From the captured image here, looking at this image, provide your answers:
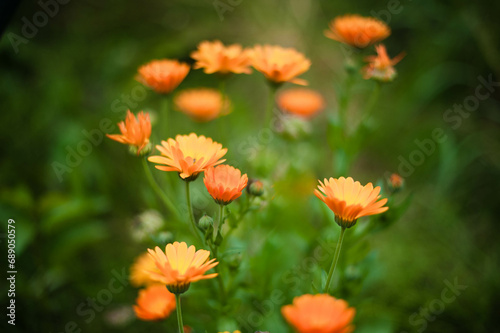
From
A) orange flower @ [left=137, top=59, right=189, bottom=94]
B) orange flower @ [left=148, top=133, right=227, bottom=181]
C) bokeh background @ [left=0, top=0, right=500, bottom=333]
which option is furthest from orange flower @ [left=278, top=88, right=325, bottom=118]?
orange flower @ [left=148, top=133, right=227, bottom=181]

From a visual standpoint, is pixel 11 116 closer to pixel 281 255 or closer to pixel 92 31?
pixel 92 31

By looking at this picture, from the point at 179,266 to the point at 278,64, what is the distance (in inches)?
23.0

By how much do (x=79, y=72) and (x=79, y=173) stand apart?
79 cm

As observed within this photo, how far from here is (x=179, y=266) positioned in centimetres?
72

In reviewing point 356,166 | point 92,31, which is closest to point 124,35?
point 92,31

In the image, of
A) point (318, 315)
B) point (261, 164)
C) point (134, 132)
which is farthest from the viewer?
point (261, 164)

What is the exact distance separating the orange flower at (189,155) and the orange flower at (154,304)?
328 mm

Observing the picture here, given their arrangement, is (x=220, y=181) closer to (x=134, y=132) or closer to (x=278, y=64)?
(x=134, y=132)

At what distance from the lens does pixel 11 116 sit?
174cm

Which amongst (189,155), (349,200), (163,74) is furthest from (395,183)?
(163,74)

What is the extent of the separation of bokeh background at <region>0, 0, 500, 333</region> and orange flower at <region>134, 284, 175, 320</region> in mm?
93

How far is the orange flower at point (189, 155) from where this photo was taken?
0.75 metres

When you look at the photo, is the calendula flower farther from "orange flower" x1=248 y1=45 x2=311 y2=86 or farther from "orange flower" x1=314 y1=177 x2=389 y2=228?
"orange flower" x1=248 y1=45 x2=311 y2=86

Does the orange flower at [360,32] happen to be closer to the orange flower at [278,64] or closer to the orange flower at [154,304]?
the orange flower at [278,64]
